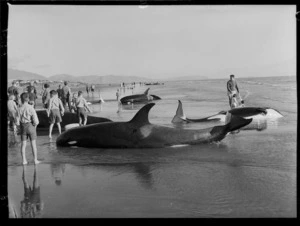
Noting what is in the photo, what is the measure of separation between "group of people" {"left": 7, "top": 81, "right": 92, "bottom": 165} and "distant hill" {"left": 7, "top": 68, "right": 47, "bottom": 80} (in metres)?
A: 0.08

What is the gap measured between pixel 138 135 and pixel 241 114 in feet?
4.74

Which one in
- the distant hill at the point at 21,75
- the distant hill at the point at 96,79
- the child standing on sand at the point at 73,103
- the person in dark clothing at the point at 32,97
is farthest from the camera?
the child standing on sand at the point at 73,103

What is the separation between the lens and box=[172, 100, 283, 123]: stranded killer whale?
497 centimetres

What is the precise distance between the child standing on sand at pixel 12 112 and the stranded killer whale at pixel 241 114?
206 centimetres

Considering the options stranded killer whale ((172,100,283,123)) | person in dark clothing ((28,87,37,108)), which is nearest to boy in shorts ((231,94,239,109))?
stranded killer whale ((172,100,283,123))

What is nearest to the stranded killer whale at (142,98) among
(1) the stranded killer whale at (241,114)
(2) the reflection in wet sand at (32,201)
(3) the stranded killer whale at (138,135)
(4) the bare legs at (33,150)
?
(3) the stranded killer whale at (138,135)

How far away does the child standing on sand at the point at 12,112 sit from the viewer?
15.5ft

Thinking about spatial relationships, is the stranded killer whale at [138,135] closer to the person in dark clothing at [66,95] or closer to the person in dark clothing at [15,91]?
the person in dark clothing at [66,95]

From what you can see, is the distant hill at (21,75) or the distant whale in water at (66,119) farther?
the distant whale in water at (66,119)

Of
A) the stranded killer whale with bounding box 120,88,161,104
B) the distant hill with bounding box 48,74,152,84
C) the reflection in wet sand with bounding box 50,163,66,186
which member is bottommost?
the reflection in wet sand with bounding box 50,163,66,186

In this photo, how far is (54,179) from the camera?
4.55m

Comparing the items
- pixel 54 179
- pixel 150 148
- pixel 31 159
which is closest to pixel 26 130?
pixel 31 159

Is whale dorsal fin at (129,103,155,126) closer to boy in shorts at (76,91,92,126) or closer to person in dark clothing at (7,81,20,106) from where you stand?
boy in shorts at (76,91,92,126)

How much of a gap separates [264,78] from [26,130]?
3130 mm
